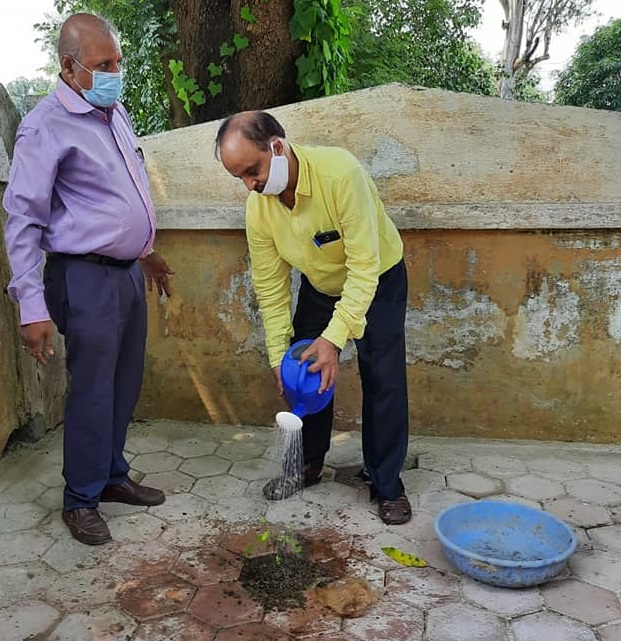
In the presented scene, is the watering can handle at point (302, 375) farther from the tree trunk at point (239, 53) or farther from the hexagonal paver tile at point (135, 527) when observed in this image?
the tree trunk at point (239, 53)

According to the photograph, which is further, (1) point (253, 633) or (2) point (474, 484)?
(2) point (474, 484)

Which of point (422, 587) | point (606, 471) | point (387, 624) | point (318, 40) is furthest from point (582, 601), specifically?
point (318, 40)

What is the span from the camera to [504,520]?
2768mm

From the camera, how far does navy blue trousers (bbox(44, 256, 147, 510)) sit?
2.69 metres

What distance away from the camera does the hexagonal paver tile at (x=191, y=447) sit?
3.72 metres

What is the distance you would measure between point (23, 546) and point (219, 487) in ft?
2.95

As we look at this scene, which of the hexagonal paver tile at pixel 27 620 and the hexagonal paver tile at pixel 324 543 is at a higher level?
the hexagonal paver tile at pixel 27 620

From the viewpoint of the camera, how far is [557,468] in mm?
3451

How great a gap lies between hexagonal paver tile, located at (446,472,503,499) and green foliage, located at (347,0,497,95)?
825 cm

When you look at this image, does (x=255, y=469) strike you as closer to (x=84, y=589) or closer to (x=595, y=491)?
(x=84, y=589)

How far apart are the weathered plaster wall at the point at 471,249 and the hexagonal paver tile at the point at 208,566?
135 centimetres

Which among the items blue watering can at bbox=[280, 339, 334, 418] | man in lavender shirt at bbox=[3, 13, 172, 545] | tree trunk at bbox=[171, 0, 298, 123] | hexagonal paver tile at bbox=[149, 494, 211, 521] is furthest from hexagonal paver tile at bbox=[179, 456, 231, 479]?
tree trunk at bbox=[171, 0, 298, 123]

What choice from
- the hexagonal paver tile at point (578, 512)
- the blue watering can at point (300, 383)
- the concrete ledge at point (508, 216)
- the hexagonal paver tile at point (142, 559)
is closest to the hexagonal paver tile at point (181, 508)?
the hexagonal paver tile at point (142, 559)

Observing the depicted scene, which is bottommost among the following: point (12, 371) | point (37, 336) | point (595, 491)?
point (595, 491)
